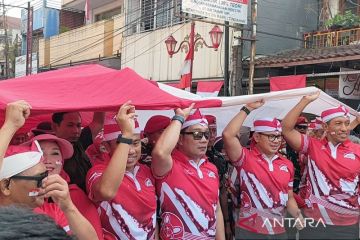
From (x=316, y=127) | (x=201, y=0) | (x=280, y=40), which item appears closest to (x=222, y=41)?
(x=280, y=40)

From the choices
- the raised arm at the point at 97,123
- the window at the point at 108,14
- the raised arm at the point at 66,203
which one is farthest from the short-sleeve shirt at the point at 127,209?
the window at the point at 108,14

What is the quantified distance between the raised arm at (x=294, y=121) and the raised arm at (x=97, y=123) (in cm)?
149

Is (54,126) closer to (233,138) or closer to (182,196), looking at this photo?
(182,196)

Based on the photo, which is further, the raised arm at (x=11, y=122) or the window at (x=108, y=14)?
the window at (x=108, y=14)

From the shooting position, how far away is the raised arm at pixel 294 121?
370 cm

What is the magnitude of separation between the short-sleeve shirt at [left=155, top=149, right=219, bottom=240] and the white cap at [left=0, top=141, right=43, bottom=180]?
3.13ft

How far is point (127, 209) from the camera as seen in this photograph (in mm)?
2535

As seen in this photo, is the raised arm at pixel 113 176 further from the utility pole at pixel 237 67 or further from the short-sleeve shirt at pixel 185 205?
the utility pole at pixel 237 67

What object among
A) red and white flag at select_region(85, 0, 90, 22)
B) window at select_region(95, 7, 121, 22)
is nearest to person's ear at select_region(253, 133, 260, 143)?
window at select_region(95, 7, 121, 22)

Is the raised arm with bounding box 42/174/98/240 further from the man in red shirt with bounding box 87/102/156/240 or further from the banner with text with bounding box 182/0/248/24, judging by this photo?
the banner with text with bounding box 182/0/248/24

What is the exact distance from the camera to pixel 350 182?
11.9 ft

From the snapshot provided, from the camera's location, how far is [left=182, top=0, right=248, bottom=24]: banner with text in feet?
29.6

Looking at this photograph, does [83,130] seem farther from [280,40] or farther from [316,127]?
[280,40]

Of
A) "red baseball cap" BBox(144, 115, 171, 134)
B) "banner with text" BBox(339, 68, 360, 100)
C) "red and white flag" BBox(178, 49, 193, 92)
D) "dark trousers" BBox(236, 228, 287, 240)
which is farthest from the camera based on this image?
"red and white flag" BBox(178, 49, 193, 92)
